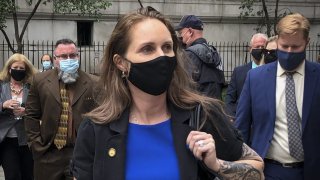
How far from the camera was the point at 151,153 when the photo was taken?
107 inches

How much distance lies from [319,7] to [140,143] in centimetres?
2422

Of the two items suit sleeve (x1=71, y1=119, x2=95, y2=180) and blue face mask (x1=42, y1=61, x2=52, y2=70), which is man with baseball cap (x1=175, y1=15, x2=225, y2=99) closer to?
suit sleeve (x1=71, y1=119, x2=95, y2=180)

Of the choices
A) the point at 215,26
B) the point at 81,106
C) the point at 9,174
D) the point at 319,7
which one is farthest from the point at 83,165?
the point at 319,7

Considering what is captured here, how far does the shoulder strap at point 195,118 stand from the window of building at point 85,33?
20.2 meters

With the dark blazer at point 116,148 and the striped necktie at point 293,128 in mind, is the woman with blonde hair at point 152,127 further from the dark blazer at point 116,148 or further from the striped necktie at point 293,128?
the striped necktie at point 293,128

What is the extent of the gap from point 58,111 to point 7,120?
2.05 meters

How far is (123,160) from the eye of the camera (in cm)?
270

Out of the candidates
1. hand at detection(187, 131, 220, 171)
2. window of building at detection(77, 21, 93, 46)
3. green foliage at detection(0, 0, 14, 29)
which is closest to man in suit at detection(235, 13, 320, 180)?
hand at detection(187, 131, 220, 171)

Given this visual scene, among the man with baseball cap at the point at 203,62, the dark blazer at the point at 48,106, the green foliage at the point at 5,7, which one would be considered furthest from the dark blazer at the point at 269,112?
the green foliage at the point at 5,7

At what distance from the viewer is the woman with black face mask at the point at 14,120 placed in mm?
7434

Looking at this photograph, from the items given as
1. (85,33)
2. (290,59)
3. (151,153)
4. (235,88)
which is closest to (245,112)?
(290,59)

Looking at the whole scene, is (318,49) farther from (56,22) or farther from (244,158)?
(244,158)

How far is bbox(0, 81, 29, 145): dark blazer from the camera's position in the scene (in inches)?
294

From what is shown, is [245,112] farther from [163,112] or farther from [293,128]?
[163,112]
